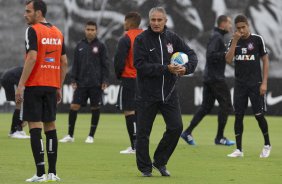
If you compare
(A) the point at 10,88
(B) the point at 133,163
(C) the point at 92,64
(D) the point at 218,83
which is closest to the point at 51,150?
(B) the point at 133,163

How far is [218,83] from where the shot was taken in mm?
17516

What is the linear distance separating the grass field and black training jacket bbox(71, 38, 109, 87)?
1.21m

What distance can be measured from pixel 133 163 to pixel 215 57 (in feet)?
14.5

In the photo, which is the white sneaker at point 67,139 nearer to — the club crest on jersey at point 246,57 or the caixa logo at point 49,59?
the club crest on jersey at point 246,57

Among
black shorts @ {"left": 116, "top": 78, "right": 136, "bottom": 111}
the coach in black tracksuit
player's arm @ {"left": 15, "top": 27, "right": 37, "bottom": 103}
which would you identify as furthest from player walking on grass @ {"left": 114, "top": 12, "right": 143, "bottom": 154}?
player's arm @ {"left": 15, "top": 27, "right": 37, "bottom": 103}

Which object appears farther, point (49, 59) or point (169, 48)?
point (169, 48)

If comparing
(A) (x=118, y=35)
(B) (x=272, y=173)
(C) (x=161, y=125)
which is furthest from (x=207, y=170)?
(A) (x=118, y=35)

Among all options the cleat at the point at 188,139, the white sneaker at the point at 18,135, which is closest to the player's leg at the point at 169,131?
the cleat at the point at 188,139

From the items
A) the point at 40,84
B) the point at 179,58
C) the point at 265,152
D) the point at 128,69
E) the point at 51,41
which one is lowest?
the point at 265,152

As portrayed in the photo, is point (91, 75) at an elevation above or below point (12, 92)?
above

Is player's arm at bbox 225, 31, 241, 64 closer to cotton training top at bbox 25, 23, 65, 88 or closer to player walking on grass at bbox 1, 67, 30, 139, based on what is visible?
cotton training top at bbox 25, 23, 65, 88

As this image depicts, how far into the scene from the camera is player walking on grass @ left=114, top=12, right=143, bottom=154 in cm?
1462

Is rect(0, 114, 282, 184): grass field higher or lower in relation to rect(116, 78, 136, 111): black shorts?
lower

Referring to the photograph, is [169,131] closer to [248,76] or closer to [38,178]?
[38,178]
